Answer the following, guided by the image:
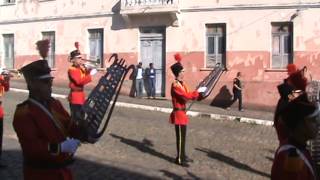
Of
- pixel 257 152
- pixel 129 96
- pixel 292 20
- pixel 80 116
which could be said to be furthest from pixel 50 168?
pixel 129 96

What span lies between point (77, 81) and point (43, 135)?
7.05m

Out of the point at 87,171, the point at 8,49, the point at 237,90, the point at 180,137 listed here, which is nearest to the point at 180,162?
the point at 180,137

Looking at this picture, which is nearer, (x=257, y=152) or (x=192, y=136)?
(x=257, y=152)

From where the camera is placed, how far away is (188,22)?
2597 cm

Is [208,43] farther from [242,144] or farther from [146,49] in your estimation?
[242,144]

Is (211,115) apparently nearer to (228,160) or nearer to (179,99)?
(228,160)

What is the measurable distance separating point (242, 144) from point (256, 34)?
11.0 metres

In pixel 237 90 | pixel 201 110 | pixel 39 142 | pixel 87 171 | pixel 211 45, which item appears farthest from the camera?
pixel 211 45

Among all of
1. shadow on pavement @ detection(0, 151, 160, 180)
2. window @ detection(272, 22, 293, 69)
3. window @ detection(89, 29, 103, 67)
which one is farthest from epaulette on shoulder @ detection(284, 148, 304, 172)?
window @ detection(89, 29, 103, 67)

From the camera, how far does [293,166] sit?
5.01 m

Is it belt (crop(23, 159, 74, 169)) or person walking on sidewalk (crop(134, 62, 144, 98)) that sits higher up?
person walking on sidewalk (crop(134, 62, 144, 98))

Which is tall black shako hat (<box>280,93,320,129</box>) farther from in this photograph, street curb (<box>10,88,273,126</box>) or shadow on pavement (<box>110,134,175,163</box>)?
street curb (<box>10,88,273,126</box>)

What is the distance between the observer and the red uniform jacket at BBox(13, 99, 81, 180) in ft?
17.8

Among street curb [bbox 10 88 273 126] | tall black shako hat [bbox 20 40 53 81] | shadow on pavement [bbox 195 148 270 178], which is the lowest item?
shadow on pavement [bbox 195 148 270 178]
